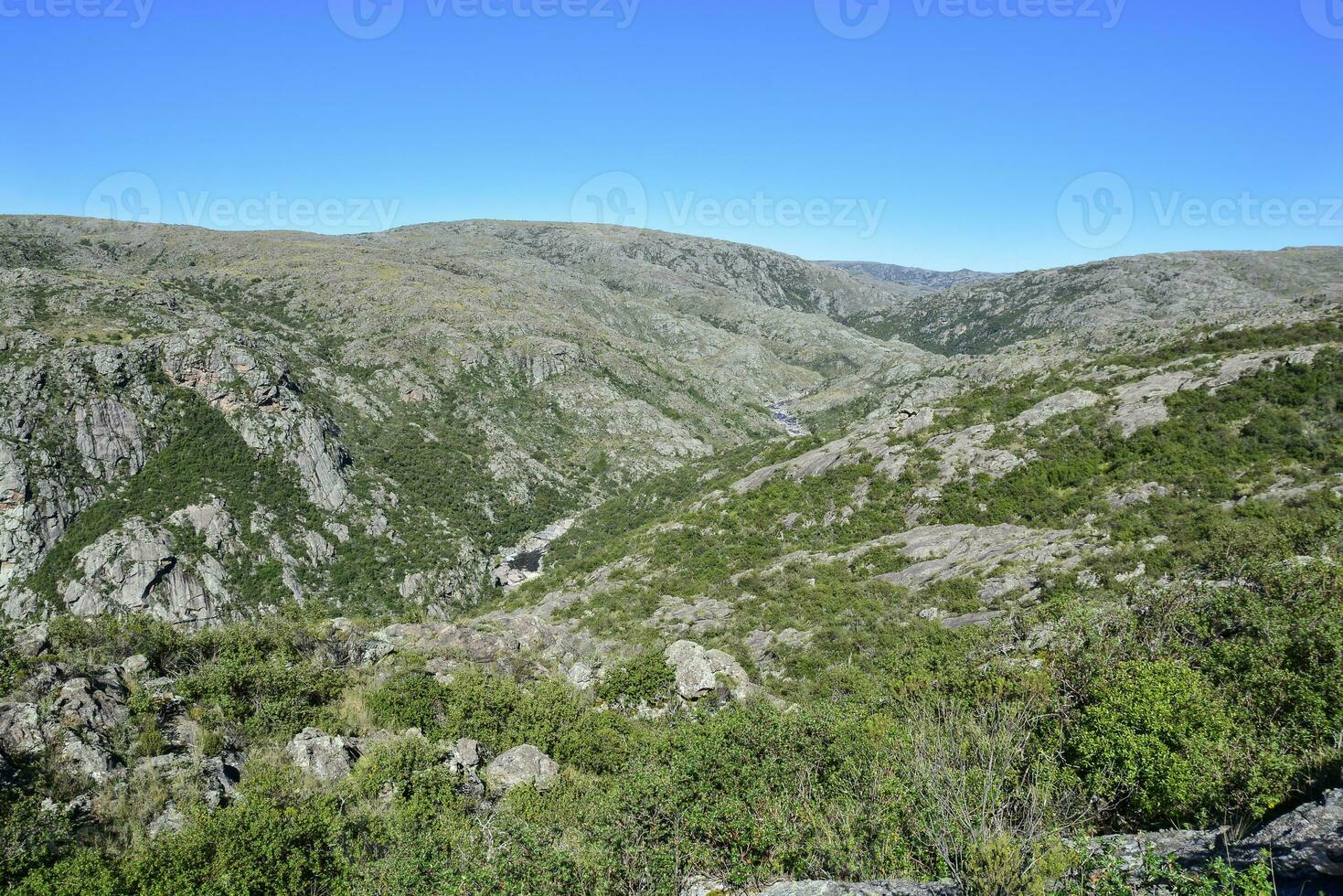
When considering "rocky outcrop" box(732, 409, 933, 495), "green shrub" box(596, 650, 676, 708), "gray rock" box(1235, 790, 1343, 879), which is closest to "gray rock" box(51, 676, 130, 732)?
"green shrub" box(596, 650, 676, 708)

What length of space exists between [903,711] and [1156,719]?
6742mm

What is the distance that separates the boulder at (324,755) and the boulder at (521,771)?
13.6 feet

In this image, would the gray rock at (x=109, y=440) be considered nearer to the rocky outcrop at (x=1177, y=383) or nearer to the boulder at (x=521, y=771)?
the boulder at (x=521, y=771)

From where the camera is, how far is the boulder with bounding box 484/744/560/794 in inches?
672

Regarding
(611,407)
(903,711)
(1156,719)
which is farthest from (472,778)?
(611,407)

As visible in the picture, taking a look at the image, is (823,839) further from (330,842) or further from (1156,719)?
(330,842)

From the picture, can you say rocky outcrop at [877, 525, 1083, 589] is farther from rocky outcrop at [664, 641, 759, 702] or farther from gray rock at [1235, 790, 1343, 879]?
gray rock at [1235, 790, 1343, 879]

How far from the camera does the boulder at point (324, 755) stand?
55.0 feet

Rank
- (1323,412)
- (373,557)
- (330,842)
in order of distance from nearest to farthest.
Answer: (330,842) → (1323,412) → (373,557)

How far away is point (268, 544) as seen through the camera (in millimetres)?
96625

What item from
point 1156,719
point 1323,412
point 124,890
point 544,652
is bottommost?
point 544,652

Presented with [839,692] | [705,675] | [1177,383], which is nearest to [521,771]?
[705,675]

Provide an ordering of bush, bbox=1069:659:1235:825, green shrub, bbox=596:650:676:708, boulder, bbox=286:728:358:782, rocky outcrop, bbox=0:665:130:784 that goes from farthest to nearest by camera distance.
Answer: green shrub, bbox=596:650:676:708, boulder, bbox=286:728:358:782, rocky outcrop, bbox=0:665:130:784, bush, bbox=1069:659:1235:825

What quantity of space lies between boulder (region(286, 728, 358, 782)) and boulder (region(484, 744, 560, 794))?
414cm
